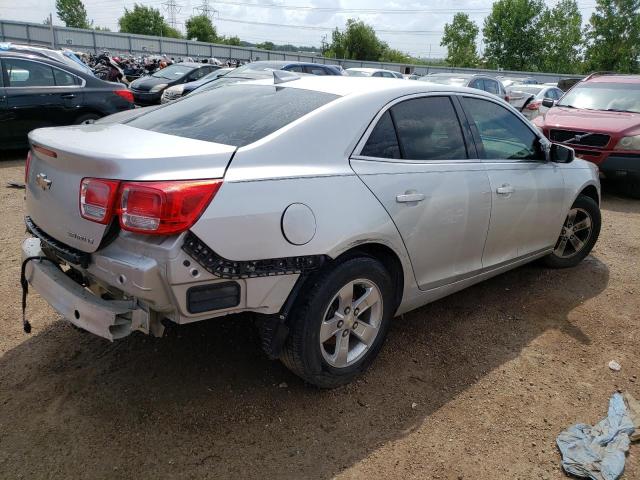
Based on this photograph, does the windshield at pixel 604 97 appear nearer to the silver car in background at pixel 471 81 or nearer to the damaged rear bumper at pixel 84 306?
the silver car in background at pixel 471 81

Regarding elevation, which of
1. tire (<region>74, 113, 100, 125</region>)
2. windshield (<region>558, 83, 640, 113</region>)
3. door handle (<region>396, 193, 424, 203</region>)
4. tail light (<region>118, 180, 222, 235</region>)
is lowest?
tire (<region>74, 113, 100, 125</region>)

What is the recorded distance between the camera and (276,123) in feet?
8.82

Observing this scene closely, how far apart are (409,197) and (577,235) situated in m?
2.73

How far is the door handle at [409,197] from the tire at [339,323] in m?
0.37

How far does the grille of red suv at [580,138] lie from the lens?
25.5 feet

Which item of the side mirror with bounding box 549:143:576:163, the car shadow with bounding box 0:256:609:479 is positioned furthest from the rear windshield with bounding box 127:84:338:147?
the side mirror with bounding box 549:143:576:163

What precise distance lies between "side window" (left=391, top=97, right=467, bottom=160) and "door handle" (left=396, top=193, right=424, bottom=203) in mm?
238

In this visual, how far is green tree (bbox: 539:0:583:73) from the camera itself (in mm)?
60625

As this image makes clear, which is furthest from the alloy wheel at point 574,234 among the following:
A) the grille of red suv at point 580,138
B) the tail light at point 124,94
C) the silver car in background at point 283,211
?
the tail light at point 124,94

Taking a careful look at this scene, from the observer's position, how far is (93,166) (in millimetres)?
2283

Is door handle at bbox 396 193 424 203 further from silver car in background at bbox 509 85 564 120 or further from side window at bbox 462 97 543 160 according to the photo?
silver car in background at bbox 509 85 564 120

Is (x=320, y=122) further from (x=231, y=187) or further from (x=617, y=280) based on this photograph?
(x=617, y=280)

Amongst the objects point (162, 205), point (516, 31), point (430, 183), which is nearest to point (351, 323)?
point (430, 183)

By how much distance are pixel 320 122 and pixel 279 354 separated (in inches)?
47.1
